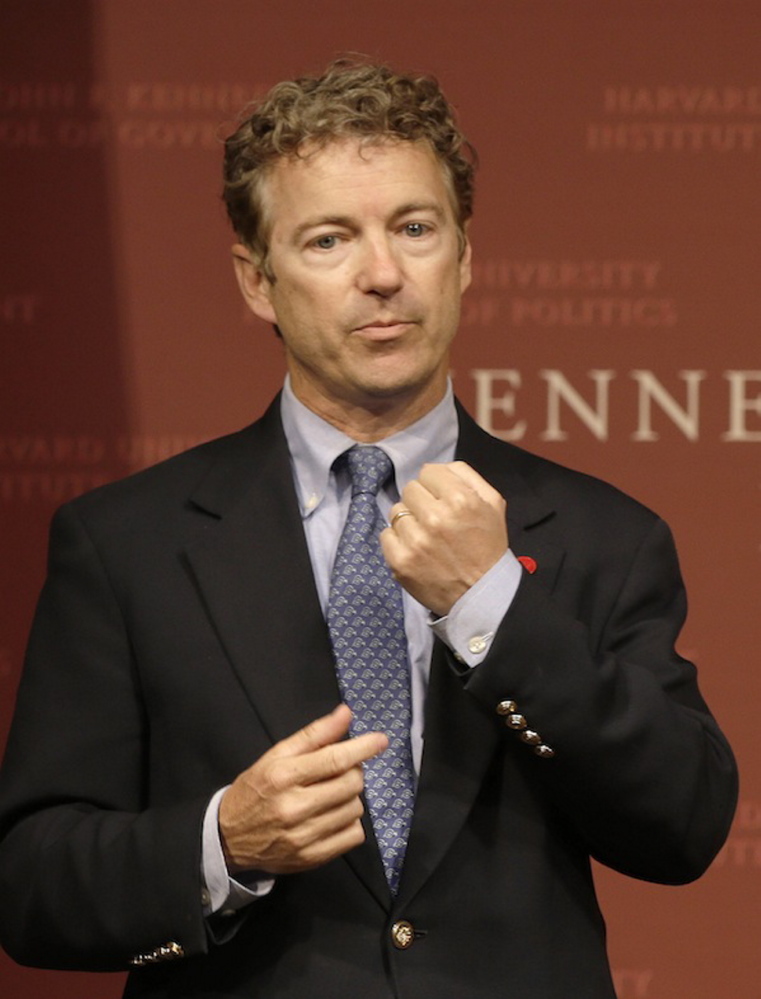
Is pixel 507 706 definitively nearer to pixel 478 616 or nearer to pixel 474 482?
pixel 478 616

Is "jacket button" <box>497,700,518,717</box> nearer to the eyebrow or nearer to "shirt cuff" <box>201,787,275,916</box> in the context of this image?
"shirt cuff" <box>201,787,275,916</box>

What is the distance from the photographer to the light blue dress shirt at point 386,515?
192 centimetres

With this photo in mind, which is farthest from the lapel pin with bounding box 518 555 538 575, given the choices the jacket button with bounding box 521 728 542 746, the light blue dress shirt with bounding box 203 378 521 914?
the jacket button with bounding box 521 728 542 746

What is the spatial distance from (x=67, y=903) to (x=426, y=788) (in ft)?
1.27

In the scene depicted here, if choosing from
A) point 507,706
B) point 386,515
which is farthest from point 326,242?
point 507,706

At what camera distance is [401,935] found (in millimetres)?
1979

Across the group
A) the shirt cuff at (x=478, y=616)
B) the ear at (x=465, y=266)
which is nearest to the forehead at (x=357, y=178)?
the ear at (x=465, y=266)

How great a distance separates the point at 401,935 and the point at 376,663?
287 millimetres

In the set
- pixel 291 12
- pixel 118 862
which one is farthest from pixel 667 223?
pixel 118 862

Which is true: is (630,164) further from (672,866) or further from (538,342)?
(672,866)

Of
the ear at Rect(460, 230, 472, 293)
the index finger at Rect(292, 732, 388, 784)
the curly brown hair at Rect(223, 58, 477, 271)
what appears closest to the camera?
the index finger at Rect(292, 732, 388, 784)

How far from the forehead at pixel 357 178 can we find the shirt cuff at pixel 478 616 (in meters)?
0.48

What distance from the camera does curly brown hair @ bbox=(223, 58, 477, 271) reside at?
2.20 metres

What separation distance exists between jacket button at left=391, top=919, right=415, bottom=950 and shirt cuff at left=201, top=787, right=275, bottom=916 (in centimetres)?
14
